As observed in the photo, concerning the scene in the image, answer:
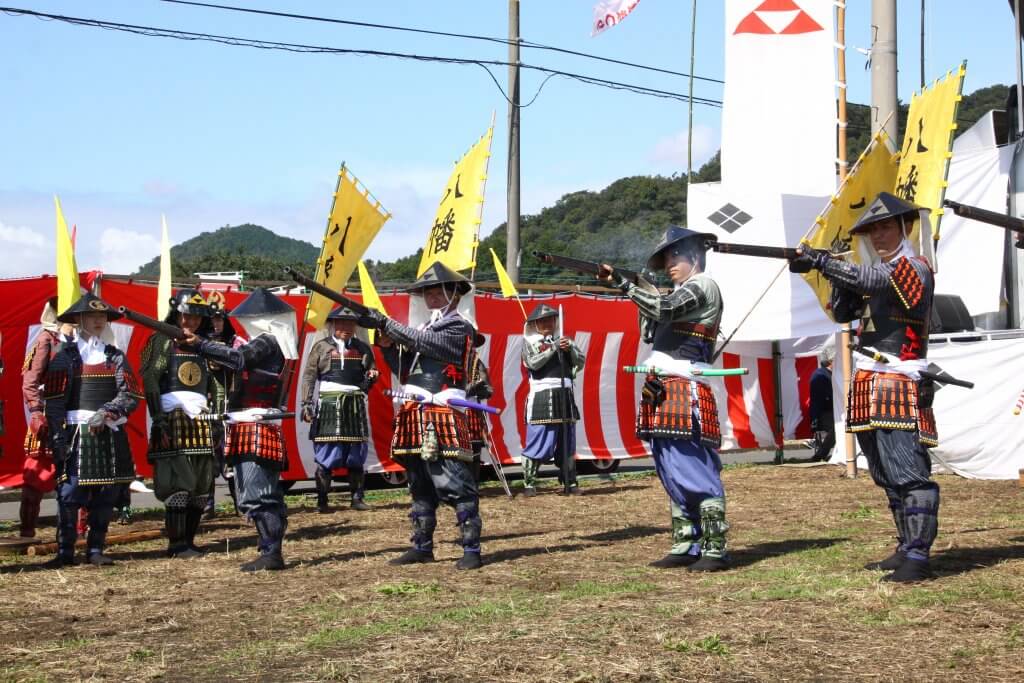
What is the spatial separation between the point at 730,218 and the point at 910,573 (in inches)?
312

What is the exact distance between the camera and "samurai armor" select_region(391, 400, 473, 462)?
7664mm

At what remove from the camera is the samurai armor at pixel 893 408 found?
6.59 m

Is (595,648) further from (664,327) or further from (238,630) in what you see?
(664,327)

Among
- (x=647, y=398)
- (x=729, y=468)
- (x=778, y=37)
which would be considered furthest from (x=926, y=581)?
(x=729, y=468)

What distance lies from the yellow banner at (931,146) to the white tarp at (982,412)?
221 centimetres

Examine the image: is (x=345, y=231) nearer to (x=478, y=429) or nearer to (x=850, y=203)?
(x=478, y=429)

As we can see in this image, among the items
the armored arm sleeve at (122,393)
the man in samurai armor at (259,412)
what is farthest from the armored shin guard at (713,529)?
the armored arm sleeve at (122,393)

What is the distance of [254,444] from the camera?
7.86 m

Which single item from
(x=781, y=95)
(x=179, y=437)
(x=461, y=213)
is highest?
(x=781, y=95)

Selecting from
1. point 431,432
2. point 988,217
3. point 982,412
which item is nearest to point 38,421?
point 431,432

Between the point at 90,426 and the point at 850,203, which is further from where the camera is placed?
the point at 850,203

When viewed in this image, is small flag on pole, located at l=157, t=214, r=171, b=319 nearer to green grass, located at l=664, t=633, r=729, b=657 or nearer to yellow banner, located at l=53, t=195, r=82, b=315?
yellow banner, located at l=53, t=195, r=82, b=315

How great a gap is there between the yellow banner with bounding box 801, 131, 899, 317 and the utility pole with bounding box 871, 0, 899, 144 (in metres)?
1.81

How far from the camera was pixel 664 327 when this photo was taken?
7359mm
